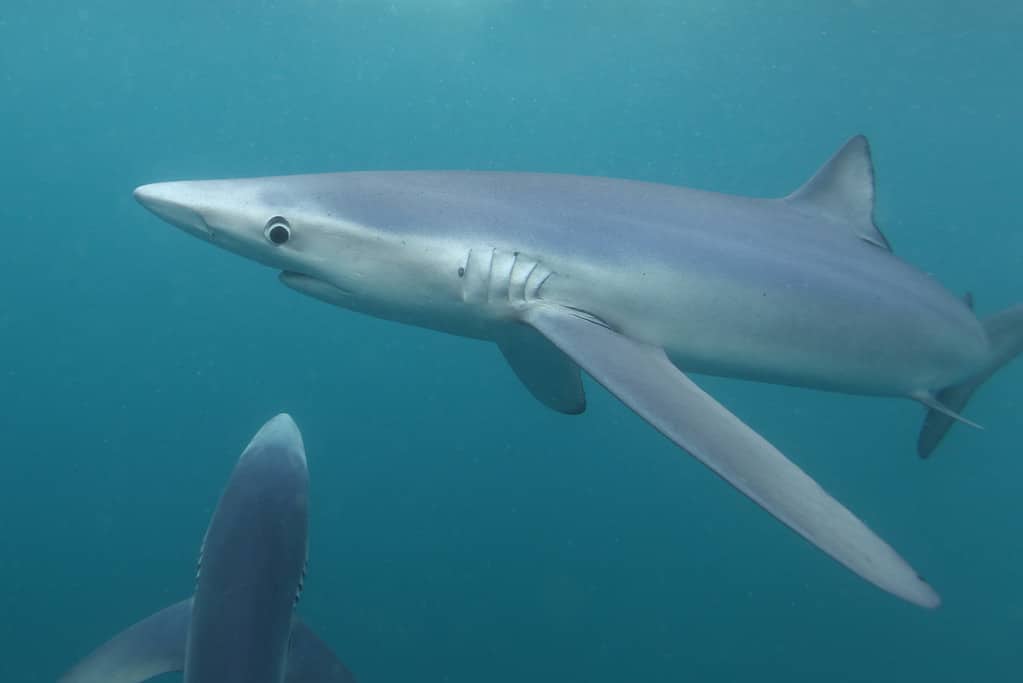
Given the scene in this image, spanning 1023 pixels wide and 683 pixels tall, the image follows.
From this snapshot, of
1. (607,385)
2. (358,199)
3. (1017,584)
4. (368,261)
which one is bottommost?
(1017,584)

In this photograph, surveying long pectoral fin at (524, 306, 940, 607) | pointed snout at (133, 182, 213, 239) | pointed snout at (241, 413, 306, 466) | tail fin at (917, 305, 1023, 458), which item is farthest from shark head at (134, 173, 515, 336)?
tail fin at (917, 305, 1023, 458)

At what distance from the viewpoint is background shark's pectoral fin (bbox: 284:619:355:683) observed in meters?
3.13

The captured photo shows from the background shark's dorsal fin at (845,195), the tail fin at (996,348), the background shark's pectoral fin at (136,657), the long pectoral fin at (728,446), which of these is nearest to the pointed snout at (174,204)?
the long pectoral fin at (728,446)

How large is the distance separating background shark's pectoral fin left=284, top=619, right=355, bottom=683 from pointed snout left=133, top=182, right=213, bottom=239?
6.14 feet

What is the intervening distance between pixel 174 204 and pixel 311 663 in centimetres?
209

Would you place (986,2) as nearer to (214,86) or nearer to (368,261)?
(368,261)

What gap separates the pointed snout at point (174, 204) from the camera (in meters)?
2.93

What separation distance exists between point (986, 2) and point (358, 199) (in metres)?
20.1

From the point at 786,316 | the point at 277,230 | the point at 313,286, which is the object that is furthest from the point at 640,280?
the point at 277,230

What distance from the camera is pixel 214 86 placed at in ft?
79.5

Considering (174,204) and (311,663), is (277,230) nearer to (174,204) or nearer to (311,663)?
(174,204)

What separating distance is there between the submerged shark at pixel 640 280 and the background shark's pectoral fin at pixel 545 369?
Result: 0.02 m

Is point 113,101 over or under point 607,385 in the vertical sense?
over

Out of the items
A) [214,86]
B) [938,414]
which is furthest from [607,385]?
[214,86]
